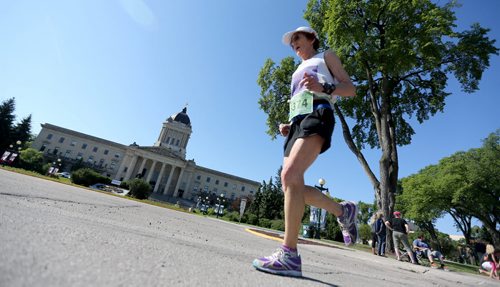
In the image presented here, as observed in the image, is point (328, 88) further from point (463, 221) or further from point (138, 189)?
point (463, 221)

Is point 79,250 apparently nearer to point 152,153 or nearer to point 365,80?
point 365,80

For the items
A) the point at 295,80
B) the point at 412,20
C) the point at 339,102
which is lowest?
the point at 295,80

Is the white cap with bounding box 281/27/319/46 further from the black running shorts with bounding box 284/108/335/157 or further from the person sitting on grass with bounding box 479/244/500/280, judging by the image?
the person sitting on grass with bounding box 479/244/500/280

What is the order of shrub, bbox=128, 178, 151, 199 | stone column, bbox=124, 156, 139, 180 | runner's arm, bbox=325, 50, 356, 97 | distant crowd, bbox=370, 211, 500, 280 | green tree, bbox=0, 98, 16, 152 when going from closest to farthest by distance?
runner's arm, bbox=325, 50, 356, 97
distant crowd, bbox=370, 211, 500, 280
shrub, bbox=128, 178, 151, 199
green tree, bbox=0, 98, 16, 152
stone column, bbox=124, 156, 139, 180

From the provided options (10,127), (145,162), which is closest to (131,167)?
(145,162)

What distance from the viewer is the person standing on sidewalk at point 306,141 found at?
1.94m

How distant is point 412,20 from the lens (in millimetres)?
12906

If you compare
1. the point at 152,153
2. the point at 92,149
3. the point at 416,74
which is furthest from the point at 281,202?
the point at 92,149

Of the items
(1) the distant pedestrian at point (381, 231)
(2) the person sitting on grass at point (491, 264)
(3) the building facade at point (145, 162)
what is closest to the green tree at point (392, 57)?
(1) the distant pedestrian at point (381, 231)

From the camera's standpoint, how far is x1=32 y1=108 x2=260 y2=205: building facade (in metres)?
72.8

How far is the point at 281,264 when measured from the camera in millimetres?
1860

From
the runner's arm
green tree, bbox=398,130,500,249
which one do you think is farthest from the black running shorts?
green tree, bbox=398,130,500,249

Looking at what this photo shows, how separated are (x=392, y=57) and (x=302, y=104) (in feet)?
40.9

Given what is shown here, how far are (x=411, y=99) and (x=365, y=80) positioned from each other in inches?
126
